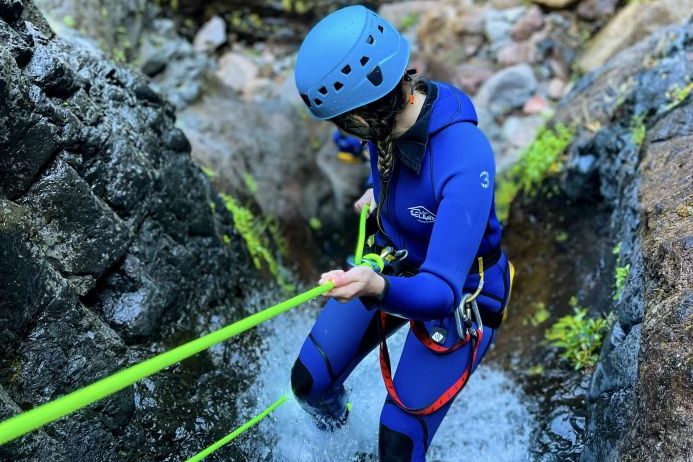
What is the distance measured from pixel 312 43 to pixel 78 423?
2005 mm

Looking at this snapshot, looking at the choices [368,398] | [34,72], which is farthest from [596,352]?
[34,72]

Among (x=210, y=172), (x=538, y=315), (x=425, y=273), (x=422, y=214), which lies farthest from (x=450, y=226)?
(x=210, y=172)

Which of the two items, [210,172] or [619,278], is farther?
[210,172]

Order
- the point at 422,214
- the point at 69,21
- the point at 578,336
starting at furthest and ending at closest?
the point at 69,21 < the point at 578,336 < the point at 422,214

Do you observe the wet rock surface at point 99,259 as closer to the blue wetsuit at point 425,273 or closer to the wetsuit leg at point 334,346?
the wetsuit leg at point 334,346

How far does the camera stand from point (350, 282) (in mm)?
2459

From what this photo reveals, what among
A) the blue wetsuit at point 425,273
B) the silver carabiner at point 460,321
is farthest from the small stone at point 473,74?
the silver carabiner at point 460,321

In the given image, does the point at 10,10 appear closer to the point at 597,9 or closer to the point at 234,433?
the point at 234,433

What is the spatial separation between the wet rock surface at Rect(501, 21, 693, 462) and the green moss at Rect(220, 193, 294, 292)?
204 centimetres

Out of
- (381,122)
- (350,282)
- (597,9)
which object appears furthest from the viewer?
(597,9)

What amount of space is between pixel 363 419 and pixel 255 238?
2041mm

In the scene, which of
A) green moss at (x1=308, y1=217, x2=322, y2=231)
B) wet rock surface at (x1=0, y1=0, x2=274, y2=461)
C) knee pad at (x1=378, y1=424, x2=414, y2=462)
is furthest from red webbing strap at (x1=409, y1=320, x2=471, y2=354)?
green moss at (x1=308, y1=217, x2=322, y2=231)

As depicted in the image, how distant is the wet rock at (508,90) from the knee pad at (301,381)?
536cm

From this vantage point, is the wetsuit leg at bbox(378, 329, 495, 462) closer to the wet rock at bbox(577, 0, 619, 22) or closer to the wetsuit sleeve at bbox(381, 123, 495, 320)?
the wetsuit sleeve at bbox(381, 123, 495, 320)
